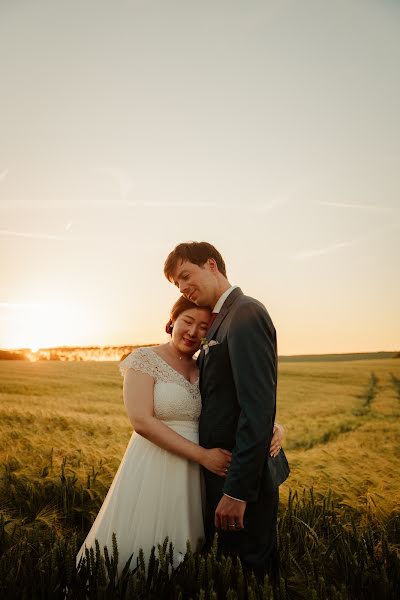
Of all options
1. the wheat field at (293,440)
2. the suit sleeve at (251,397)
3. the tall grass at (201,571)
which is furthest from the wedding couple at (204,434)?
the wheat field at (293,440)

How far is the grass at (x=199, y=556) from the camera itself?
2.63 metres

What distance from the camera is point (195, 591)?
259cm

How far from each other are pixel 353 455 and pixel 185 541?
4.09 metres

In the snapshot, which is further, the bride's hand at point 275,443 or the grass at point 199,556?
the bride's hand at point 275,443

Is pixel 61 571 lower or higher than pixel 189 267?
lower

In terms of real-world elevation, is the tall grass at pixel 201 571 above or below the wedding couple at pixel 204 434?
below

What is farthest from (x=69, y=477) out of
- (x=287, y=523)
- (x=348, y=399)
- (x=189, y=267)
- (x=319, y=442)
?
(x=348, y=399)

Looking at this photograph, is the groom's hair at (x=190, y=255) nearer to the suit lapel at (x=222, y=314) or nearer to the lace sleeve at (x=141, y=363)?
the suit lapel at (x=222, y=314)

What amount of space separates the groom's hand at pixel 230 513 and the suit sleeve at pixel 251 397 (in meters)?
0.06

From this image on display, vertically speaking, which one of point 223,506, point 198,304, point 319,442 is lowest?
point 319,442

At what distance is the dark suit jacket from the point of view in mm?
2578

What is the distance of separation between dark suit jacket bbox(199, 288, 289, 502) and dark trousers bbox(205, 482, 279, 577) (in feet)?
0.29

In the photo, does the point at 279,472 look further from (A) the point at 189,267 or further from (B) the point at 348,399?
(B) the point at 348,399

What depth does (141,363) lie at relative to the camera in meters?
3.04
